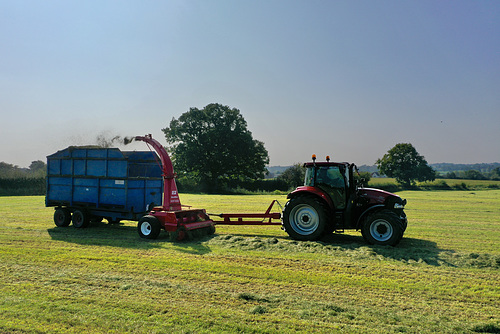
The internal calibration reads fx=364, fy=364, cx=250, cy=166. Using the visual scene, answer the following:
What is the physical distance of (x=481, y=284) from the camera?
21.6 ft

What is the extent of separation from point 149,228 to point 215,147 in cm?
3705

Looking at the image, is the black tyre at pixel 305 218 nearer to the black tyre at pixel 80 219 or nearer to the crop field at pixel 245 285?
the crop field at pixel 245 285

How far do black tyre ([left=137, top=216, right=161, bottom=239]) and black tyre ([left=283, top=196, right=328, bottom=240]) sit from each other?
3.68m

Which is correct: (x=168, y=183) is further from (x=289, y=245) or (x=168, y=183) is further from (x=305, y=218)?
(x=305, y=218)

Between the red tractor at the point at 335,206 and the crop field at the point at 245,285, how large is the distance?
492mm

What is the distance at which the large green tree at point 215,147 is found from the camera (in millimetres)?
46969

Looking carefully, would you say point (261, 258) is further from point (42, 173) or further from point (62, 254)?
point (42, 173)

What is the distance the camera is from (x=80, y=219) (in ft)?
41.8

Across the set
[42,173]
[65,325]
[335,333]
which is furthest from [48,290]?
[42,173]

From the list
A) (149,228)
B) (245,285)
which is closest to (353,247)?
(245,285)

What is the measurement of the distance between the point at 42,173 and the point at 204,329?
138 feet

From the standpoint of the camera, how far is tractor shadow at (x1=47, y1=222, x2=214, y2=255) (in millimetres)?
9555

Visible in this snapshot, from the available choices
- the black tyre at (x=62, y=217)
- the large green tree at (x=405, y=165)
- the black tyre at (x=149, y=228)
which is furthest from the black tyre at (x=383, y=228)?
the large green tree at (x=405, y=165)

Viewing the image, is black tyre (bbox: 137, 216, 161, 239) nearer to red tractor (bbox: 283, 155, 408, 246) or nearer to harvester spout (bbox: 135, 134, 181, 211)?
harvester spout (bbox: 135, 134, 181, 211)
